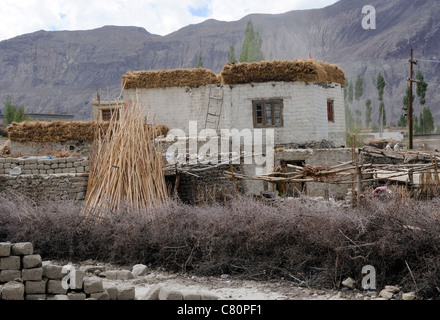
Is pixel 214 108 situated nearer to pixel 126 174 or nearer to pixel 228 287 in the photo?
pixel 126 174

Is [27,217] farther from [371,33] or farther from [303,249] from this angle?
[371,33]

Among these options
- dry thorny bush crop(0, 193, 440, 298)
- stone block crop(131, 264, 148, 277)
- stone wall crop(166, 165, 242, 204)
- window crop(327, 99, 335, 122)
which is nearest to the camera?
dry thorny bush crop(0, 193, 440, 298)

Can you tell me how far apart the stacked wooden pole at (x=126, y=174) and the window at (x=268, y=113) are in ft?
23.5

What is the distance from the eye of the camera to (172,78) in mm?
18938

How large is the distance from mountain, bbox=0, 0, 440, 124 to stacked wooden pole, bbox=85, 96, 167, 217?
7490cm

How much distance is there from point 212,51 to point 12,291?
111 meters

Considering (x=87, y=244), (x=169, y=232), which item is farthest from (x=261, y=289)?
(x=87, y=244)

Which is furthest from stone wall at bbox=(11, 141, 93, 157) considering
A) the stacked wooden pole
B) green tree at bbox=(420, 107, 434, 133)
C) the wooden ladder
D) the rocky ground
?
green tree at bbox=(420, 107, 434, 133)

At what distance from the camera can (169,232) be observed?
914 centimetres

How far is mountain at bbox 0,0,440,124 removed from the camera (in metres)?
93.0

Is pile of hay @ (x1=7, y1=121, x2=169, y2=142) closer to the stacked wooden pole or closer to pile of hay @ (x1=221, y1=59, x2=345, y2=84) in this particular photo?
pile of hay @ (x1=221, y1=59, x2=345, y2=84)

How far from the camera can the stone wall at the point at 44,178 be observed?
489 inches

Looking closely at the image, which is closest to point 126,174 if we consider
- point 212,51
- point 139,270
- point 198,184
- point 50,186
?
point 198,184
